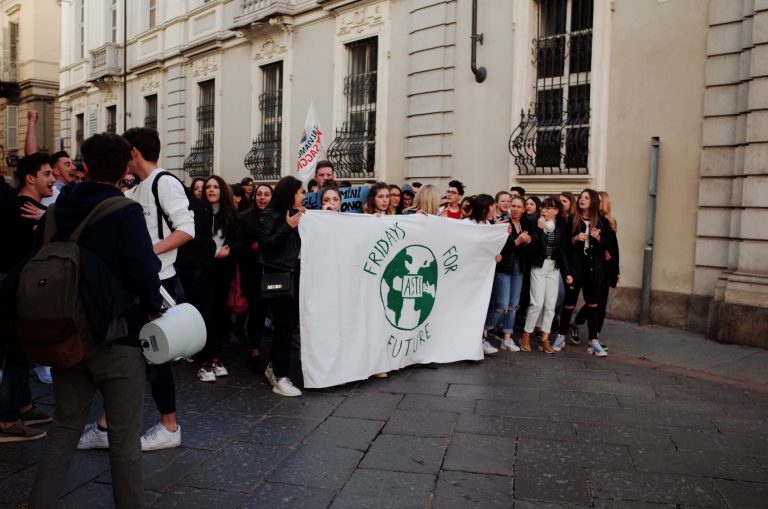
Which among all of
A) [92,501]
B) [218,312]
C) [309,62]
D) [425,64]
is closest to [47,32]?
[309,62]

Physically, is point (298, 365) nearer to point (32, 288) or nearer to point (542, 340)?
point (542, 340)

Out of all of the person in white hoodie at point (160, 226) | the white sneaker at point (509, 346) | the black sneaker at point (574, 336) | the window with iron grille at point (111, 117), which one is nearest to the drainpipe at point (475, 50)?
the black sneaker at point (574, 336)

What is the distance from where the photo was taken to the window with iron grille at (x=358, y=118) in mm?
13078

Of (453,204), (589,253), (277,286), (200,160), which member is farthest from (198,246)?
(200,160)

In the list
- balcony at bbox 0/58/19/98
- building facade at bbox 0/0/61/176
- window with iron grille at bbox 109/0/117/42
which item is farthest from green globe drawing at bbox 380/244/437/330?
balcony at bbox 0/58/19/98

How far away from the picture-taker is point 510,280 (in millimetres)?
7438

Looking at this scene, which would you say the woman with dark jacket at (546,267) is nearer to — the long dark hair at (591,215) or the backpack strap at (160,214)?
the long dark hair at (591,215)

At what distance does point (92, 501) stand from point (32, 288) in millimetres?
1306

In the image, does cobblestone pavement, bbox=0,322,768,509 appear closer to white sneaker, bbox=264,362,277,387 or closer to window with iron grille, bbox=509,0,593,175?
white sneaker, bbox=264,362,277,387

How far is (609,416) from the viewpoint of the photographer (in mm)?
5117

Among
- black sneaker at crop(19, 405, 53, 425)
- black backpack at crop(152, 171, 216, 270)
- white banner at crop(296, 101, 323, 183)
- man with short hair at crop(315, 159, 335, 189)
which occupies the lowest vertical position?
black sneaker at crop(19, 405, 53, 425)

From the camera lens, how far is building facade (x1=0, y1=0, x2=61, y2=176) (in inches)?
1228

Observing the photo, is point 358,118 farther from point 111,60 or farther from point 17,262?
point 111,60

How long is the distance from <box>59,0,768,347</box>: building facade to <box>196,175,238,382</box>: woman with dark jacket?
16.6 ft
